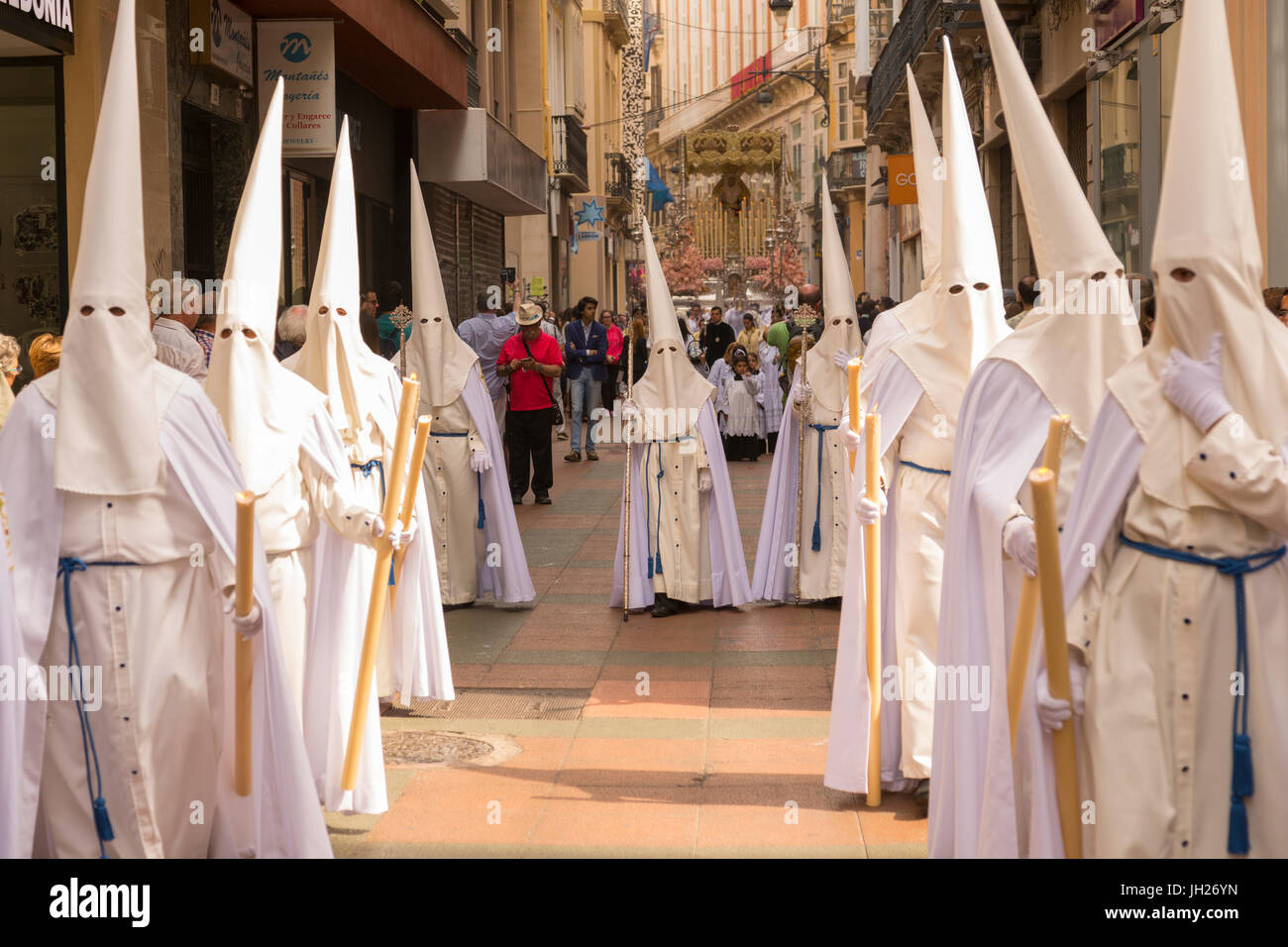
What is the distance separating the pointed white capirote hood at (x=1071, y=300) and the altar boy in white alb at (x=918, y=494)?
128 centimetres

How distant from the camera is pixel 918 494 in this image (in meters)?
6.35

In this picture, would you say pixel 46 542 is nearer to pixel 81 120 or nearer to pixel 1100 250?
pixel 1100 250

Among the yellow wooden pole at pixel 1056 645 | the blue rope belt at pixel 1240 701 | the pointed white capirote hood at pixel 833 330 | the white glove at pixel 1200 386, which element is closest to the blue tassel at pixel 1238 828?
the blue rope belt at pixel 1240 701

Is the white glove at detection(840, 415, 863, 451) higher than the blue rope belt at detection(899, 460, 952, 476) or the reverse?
higher

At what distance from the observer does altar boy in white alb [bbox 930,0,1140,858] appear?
15.1 feet

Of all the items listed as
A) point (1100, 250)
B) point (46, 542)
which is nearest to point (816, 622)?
point (1100, 250)

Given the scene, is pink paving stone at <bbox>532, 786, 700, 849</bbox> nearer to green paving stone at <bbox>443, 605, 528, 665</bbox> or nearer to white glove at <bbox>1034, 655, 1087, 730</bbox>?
white glove at <bbox>1034, 655, 1087, 730</bbox>

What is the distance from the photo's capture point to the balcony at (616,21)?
4647 centimetres

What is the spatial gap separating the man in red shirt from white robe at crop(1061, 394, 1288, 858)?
11.2 meters

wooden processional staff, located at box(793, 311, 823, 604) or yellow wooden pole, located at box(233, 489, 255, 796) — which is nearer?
yellow wooden pole, located at box(233, 489, 255, 796)

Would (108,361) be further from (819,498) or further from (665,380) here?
(819,498)

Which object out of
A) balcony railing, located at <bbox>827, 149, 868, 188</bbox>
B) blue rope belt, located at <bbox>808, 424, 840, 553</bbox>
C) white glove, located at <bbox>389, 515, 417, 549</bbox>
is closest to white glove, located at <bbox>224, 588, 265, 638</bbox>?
white glove, located at <bbox>389, 515, 417, 549</bbox>

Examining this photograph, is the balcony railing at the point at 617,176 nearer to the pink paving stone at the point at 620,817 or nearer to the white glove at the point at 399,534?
the pink paving stone at the point at 620,817

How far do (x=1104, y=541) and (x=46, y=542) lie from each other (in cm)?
296
